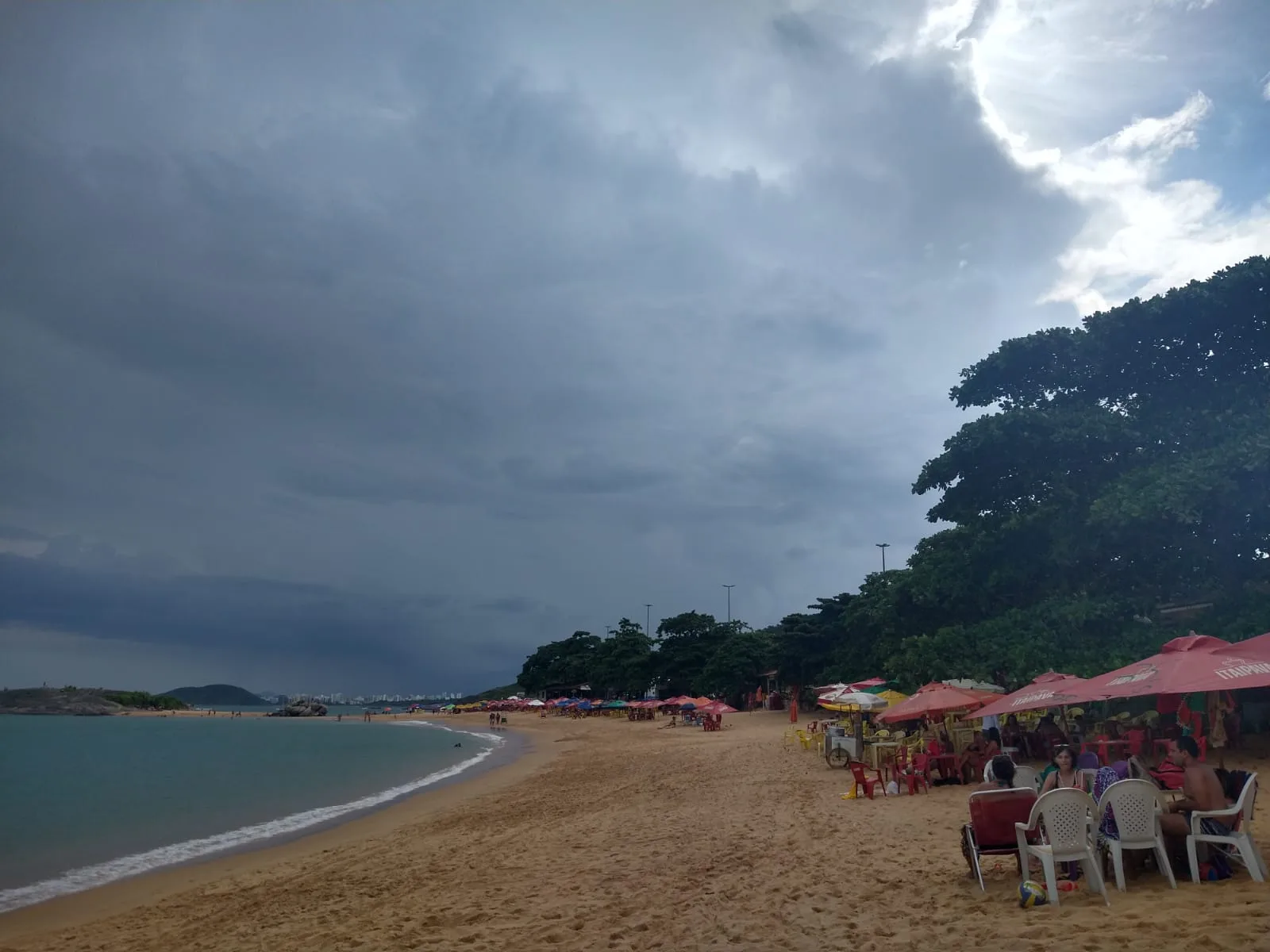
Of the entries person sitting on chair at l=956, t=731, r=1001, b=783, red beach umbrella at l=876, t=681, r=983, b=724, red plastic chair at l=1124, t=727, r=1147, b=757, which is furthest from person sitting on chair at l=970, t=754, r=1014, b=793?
red beach umbrella at l=876, t=681, r=983, b=724

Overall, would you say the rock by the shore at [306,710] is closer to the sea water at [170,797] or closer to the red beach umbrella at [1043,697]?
the sea water at [170,797]

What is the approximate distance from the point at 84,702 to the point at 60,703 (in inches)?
313

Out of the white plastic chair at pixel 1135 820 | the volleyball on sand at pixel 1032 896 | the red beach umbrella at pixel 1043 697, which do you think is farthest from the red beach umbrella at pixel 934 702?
the volleyball on sand at pixel 1032 896

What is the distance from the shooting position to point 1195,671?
7.78 metres

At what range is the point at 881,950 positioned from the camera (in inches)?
218

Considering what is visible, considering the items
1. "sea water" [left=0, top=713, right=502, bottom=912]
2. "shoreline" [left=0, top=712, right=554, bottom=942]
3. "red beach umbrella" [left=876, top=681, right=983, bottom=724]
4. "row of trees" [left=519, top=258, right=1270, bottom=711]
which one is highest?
"row of trees" [left=519, top=258, right=1270, bottom=711]

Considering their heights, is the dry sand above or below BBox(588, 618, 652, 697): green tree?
below

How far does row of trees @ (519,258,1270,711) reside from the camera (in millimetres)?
A: 15945

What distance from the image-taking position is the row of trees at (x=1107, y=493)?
628 inches

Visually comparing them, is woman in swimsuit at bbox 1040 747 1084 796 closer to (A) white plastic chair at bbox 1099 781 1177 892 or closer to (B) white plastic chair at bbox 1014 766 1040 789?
(A) white plastic chair at bbox 1099 781 1177 892

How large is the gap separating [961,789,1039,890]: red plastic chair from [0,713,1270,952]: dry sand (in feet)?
1.23

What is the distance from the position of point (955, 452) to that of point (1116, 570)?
443cm

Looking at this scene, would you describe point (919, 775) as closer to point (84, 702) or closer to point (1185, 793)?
point (1185, 793)

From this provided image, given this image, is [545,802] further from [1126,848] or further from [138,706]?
[138,706]
